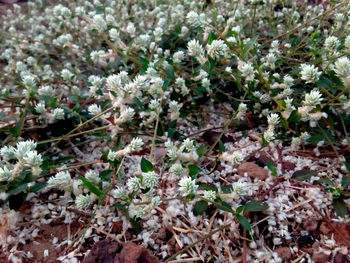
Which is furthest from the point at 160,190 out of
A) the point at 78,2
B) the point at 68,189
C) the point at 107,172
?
the point at 78,2

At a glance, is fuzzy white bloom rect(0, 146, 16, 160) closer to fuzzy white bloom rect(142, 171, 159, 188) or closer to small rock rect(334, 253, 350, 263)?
fuzzy white bloom rect(142, 171, 159, 188)

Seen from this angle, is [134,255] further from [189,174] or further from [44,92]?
[44,92]

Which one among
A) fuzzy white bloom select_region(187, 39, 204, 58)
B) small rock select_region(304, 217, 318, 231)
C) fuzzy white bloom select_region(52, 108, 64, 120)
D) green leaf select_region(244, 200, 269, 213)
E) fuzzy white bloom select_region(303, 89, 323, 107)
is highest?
fuzzy white bloom select_region(187, 39, 204, 58)

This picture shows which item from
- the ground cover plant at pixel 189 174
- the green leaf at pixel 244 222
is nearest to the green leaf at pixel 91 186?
the ground cover plant at pixel 189 174

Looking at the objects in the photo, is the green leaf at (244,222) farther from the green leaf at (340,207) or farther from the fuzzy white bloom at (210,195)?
the green leaf at (340,207)

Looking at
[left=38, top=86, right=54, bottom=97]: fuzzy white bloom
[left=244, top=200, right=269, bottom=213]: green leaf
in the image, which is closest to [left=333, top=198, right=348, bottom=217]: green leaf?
[left=244, top=200, right=269, bottom=213]: green leaf

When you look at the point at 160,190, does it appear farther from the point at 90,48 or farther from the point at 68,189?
the point at 90,48
